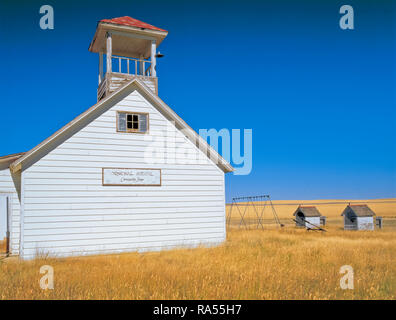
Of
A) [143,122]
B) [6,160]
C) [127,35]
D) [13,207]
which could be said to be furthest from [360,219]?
[6,160]

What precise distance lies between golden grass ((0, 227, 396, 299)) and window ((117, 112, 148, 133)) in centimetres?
505

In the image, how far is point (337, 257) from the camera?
1213 cm

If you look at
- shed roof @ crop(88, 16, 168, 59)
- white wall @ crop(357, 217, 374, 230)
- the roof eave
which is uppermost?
shed roof @ crop(88, 16, 168, 59)

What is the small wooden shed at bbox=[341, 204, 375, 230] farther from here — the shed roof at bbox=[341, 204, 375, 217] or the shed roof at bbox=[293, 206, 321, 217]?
the shed roof at bbox=[293, 206, 321, 217]

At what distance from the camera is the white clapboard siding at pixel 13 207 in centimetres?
1366

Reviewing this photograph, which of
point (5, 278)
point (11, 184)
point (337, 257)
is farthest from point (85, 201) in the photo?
point (337, 257)

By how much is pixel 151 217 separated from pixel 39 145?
5115 millimetres

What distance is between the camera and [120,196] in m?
13.8

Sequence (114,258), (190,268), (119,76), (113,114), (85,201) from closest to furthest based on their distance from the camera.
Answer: (190,268)
(114,258)
(85,201)
(113,114)
(119,76)

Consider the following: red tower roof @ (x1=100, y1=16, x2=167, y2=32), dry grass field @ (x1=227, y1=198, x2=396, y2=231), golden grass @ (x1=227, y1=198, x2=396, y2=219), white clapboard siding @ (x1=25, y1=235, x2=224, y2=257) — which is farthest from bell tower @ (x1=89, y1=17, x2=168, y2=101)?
golden grass @ (x1=227, y1=198, x2=396, y2=219)

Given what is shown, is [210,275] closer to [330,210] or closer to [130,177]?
[130,177]

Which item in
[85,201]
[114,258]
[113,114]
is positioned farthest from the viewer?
[113,114]

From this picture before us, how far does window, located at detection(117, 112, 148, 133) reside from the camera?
46.8 ft
